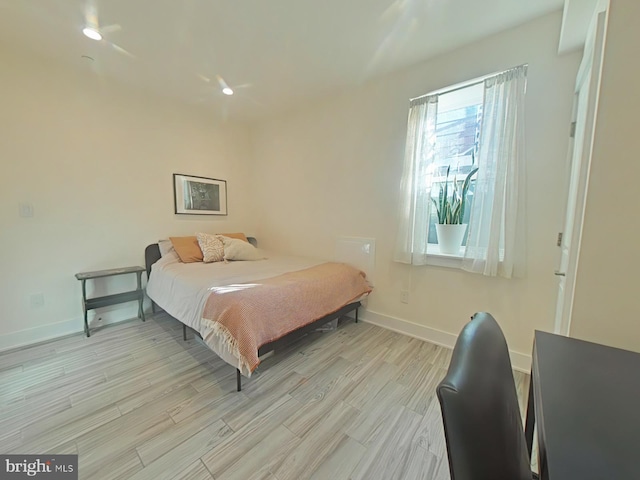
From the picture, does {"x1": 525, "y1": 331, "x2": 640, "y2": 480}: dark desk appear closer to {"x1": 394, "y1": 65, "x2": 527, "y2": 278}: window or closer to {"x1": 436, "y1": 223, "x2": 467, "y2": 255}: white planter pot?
{"x1": 394, "y1": 65, "x2": 527, "y2": 278}: window

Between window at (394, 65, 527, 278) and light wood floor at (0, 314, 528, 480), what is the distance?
36.1 inches

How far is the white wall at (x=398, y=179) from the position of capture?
183 centimetres

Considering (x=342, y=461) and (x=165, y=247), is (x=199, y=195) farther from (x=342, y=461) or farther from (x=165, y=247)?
(x=342, y=461)

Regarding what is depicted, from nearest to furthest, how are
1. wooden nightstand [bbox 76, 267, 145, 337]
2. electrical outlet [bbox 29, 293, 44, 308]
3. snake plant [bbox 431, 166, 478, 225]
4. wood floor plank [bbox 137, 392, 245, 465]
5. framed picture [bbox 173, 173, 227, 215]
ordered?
wood floor plank [bbox 137, 392, 245, 465] → snake plant [bbox 431, 166, 478, 225] → electrical outlet [bbox 29, 293, 44, 308] → wooden nightstand [bbox 76, 267, 145, 337] → framed picture [bbox 173, 173, 227, 215]

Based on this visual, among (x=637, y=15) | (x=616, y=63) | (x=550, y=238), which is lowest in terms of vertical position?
(x=550, y=238)

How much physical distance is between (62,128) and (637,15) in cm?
386

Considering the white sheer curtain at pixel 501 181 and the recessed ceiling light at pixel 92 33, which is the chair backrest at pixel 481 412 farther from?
the recessed ceiling light at pixel 92 33

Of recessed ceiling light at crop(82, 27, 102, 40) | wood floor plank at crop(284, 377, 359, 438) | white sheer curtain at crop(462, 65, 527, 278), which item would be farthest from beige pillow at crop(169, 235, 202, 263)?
white sheer curtain at crop(462, 65, 527, 278)

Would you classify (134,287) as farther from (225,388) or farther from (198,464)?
(198,464)

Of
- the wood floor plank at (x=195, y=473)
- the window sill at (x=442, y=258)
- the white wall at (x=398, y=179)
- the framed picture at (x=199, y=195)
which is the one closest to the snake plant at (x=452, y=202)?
the window sill at (x=442, y=258)

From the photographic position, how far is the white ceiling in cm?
173

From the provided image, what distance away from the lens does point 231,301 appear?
1720 millimetres

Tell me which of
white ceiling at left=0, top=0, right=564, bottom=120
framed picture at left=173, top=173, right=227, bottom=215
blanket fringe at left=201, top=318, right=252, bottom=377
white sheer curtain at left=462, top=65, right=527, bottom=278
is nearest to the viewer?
blanket fringe at left=201, top=318, right=252, bottom=377

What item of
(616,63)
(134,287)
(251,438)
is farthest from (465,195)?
(134,287)
